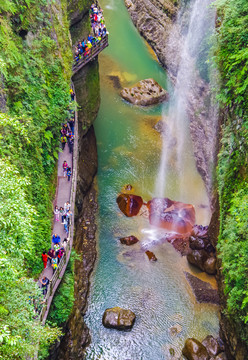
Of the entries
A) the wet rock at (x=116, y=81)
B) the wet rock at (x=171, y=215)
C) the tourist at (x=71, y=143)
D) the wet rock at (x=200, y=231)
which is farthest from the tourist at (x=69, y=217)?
the wet rock at (x=116, y=81)

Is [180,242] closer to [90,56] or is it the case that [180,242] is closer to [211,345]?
[211,345]

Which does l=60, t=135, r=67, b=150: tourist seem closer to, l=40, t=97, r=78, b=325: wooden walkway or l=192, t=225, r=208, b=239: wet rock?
l=40, t=97, r=78, b=325: wooden walkway

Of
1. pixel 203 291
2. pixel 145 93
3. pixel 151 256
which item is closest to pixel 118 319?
pixel 151 256

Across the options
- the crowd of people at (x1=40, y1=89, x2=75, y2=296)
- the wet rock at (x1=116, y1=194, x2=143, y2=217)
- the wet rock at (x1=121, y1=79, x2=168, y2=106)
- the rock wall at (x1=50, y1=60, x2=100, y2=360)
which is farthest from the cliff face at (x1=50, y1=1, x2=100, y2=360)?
the wet rock at (x1=121, y1=79, x2=168, y2=106)

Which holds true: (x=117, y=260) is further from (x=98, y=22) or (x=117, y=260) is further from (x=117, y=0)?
(x=117, y=0)

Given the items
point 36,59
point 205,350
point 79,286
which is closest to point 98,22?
point 36,59

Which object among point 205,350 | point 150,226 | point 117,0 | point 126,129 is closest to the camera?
point 205,350
